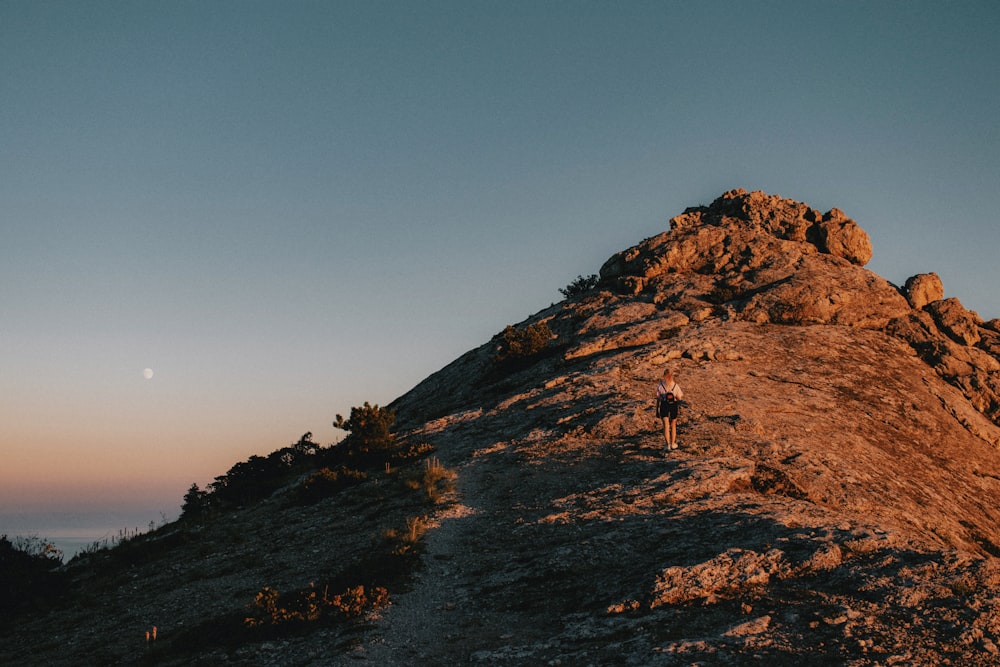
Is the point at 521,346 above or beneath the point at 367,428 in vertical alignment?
above

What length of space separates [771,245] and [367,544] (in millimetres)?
34340

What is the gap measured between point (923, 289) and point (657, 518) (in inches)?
1234

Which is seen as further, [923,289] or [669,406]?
[923,289]

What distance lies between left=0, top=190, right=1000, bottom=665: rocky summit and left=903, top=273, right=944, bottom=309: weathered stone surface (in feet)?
0.82

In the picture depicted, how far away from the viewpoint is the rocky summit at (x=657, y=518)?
1118 cm

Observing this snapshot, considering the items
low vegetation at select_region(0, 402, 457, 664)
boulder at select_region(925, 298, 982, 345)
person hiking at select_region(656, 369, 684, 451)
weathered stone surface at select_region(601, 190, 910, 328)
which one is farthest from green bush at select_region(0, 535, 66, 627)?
boulder at select_region(925, 298, 982, 345)

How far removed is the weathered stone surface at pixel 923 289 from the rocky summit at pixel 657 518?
0.82 ft

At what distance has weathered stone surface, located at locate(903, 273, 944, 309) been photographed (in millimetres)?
37312

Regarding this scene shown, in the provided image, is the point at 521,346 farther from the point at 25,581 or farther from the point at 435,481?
the point at 25,581

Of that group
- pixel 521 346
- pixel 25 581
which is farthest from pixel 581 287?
pixel 25 581

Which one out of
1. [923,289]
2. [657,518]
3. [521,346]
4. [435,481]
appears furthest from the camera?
[923,289]

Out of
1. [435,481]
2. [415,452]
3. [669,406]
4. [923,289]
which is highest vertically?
[923,289]

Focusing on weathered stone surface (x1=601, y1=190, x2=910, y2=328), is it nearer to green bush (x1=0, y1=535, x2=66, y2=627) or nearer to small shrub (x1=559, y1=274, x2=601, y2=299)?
small shrub (x1=559, y1=274, x2=601, y2=299)

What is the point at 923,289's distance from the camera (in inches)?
1483
